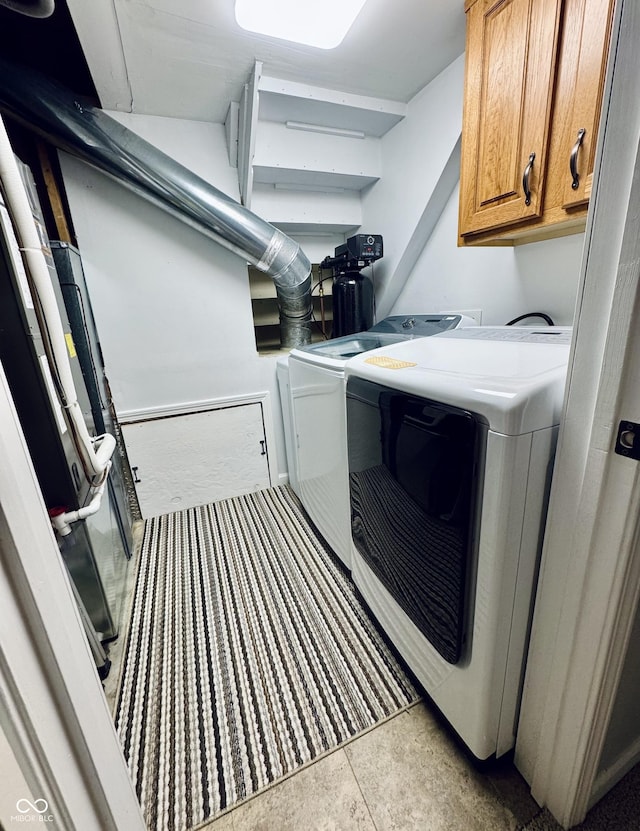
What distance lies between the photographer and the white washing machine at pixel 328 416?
1.45m

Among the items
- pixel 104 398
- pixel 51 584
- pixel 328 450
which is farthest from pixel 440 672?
pixel 104 398

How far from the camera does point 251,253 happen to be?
6.40 feet

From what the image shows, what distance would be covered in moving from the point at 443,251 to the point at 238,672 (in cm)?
230

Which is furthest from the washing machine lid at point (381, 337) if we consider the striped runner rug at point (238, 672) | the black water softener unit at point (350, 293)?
the striped runner rug at point (238, 672)

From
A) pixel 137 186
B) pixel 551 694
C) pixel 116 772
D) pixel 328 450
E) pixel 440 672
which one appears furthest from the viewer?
pixel 137 186

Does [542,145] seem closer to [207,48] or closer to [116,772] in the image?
[207,48]

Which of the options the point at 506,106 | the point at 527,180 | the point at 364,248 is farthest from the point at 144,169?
the point at 527,180

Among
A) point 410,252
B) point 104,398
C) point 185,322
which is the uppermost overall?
point 410,252

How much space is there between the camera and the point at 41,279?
0.94 metres

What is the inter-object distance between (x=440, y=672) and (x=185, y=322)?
2101mm

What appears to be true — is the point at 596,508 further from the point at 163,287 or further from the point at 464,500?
the point at 163,287
